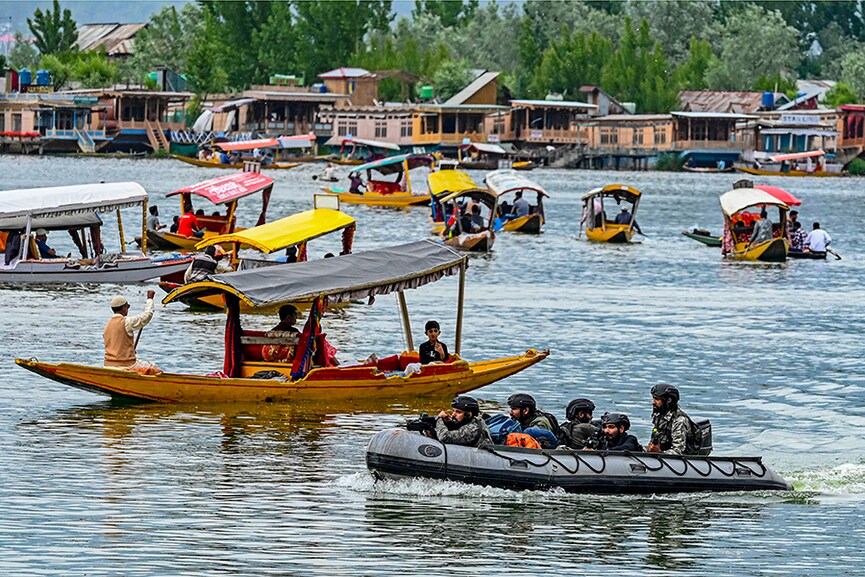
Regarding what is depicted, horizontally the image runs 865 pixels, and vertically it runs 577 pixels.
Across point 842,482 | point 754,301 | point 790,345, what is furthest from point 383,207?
point 842,482

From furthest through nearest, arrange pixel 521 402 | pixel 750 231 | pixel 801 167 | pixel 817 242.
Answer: pixel 801 167
pixel 817 242
pixel 750 231
pixel 521 402

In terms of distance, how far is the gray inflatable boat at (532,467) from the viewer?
18359 mm

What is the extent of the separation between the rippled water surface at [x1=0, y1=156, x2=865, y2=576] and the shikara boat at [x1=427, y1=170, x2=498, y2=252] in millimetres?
10189

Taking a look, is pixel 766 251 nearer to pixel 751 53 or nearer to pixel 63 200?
pixel 63 200

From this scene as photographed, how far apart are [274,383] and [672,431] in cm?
699

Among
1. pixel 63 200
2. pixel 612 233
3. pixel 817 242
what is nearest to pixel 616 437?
pixel 63 200

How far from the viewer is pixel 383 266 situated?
83.5ft

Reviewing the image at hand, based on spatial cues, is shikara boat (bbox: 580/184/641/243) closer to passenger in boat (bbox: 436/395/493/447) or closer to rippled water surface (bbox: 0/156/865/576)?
rippled water surface (bbox: 0/156/865/576)

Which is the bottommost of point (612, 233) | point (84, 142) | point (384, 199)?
point (612, 233)

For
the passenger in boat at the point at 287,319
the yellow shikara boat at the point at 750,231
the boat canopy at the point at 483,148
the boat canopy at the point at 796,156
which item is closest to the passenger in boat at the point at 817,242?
the yellow shikara boat at the point at 750,231

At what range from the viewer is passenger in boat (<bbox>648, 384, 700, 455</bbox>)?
62.9ft

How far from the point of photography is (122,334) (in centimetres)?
2320

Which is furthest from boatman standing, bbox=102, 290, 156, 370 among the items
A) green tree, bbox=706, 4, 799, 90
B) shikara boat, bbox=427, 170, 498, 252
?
green tree, bbox=706, 4, 799, 90

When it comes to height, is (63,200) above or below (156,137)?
above
